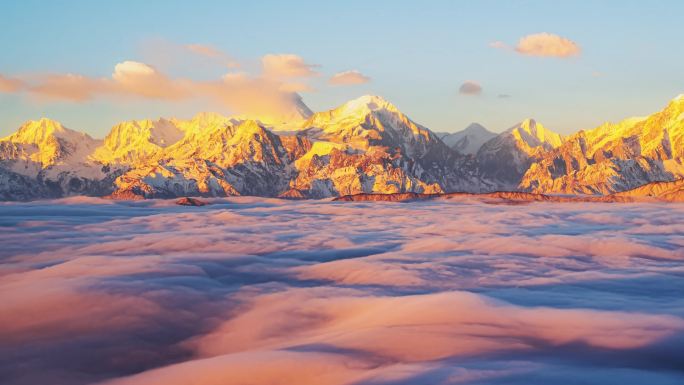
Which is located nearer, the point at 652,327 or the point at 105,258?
the point at 652,327

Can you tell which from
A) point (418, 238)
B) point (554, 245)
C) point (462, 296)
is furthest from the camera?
point (418, 238)

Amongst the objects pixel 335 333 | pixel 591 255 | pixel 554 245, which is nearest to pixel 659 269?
pixel 591 255

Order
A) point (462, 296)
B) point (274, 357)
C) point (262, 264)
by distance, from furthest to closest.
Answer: point (262, 264)
point (462, 296)
point (274, 357)

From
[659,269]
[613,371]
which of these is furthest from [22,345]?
[659,269]

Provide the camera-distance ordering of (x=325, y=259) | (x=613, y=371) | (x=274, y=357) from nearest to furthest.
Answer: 1. (x=613, y=371)
2. (x=274, y=357)
3. (x=325, y=259)

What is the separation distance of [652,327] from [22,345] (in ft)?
69.7

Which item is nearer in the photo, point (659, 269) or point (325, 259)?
point (659, 269)

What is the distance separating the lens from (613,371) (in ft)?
57.8

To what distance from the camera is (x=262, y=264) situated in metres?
47.1

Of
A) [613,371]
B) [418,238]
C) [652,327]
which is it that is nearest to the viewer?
[613,371]

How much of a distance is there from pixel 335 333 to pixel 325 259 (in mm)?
28363

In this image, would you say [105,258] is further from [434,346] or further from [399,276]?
[434,346]

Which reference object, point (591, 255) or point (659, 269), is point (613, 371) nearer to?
point (659, 269)

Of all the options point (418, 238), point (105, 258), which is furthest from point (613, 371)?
point (418, 238)
